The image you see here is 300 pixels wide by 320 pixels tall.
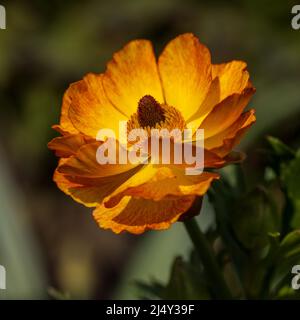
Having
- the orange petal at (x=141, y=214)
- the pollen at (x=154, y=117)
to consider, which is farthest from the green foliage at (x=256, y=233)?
the orange petal at (x=141, y=214)

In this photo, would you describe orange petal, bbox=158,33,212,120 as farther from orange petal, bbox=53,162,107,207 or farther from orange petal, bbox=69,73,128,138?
orange petal, bbox=53,162,107,207

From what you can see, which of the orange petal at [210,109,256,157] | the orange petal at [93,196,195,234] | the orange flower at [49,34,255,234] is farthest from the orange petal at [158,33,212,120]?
the orange petal at [93,196,195,234]

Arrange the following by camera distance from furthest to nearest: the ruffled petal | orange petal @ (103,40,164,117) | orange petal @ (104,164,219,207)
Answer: orange petal @ (103,40,164,117)
the ruffled petal
orange petal @ (104,164,219,207)

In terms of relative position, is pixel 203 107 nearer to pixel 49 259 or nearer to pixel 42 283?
pixel 42 283

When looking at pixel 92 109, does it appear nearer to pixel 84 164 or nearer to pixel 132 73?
pixel 132 73

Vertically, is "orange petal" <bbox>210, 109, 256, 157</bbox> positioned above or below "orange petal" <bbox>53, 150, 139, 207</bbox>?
above

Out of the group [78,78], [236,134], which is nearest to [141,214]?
[236,134]

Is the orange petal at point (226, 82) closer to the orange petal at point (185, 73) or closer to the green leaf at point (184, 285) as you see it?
the orange petal at point (185, 73)
